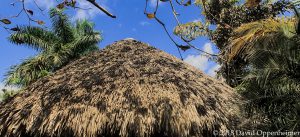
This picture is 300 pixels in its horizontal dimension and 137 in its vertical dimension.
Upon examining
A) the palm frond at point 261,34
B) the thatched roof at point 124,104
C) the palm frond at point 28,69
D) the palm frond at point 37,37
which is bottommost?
the thatched roof at point 124,104

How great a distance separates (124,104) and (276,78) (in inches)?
76.8

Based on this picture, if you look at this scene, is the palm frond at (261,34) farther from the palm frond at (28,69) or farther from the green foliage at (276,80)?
the palm frond at (28,69)

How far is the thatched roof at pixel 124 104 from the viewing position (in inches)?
205

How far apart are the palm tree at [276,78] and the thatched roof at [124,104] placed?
411mm

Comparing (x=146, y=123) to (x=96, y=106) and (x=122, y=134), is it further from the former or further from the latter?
(x=96, y=106)

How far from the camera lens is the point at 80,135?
17.1 ft

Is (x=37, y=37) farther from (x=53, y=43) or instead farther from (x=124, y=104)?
(x=124, y=104)

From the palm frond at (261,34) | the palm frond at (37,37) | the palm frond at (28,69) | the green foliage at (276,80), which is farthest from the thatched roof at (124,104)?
the palm frond at (37,37)

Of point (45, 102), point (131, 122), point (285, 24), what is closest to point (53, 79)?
point (45, 102)

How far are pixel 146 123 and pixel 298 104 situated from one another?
1.76 m

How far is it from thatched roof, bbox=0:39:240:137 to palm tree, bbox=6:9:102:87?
728 centimetres

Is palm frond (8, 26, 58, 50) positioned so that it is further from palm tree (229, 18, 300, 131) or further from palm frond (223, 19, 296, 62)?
palm tree (229, 18, 300, 131)

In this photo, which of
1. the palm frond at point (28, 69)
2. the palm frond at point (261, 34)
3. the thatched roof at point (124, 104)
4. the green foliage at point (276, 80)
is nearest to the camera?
the green foliage at point (276, 80)

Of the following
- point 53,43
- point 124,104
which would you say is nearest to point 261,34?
point 124,104
